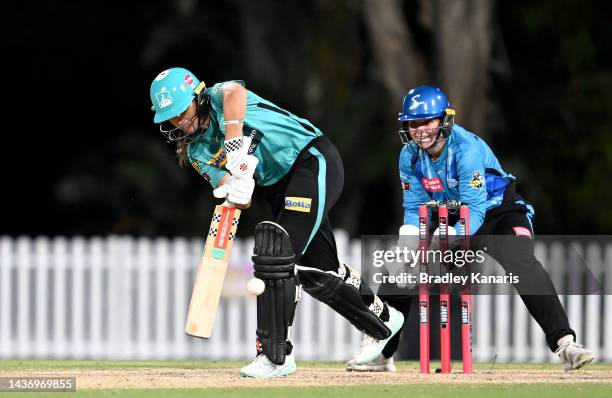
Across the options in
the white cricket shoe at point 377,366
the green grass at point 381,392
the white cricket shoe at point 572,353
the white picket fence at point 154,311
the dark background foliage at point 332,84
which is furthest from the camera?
the dark background foliage at point 332,84

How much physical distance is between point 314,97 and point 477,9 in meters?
2.49

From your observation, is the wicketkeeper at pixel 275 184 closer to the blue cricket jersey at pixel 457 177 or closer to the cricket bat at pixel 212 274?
the cricket bat at pixel 212 274

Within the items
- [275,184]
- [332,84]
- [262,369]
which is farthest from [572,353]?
[332,84]

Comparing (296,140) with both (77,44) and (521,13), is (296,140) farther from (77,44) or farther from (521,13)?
(77,44)

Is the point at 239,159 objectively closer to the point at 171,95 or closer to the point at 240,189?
the point at 240,189

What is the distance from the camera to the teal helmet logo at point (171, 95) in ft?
22.5

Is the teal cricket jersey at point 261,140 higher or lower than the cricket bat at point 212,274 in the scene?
higher

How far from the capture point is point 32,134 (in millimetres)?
18531

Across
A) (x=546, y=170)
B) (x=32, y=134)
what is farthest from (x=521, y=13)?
(x=32, y=134)

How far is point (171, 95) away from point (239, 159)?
0.47 metres

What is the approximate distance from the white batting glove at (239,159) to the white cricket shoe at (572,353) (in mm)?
1877

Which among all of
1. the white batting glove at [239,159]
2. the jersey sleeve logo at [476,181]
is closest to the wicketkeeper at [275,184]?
the white batting glove at [239,159]

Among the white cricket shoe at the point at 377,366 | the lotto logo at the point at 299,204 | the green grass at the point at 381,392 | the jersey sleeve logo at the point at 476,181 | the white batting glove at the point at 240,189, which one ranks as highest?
the jersey sleeve logo at the point at 476,181

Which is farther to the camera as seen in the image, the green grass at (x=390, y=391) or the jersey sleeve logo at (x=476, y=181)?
the jersey sleeve logo at (x=476, y=181)
